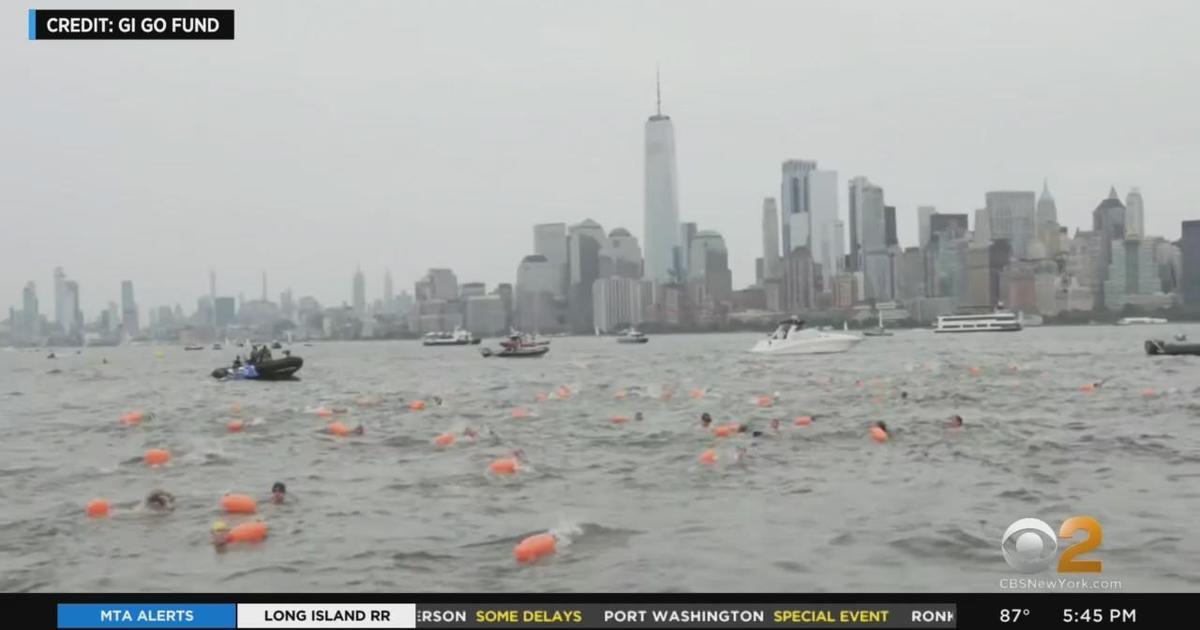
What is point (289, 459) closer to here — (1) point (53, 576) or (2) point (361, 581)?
(1) point (53, 576)

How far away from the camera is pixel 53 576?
495 inches

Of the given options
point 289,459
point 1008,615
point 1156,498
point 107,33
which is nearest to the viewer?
point 1008,615

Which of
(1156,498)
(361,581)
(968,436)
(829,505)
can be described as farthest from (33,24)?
(968,436)

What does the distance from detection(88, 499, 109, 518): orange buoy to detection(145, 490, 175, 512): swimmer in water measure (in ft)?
2.14

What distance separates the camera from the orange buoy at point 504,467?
20.4 meters

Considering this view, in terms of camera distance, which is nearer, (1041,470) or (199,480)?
(1041,470)

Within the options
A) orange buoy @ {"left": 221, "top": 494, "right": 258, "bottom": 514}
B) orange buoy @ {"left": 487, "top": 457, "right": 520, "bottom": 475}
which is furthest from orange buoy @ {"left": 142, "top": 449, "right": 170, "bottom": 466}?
orange buoy @ {"left": 487, "top": 457, "right": 520, "bottom": 475}

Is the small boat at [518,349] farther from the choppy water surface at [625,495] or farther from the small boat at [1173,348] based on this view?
the choppy water surface at [625,495]

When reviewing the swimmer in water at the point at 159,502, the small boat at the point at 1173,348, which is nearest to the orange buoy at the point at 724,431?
the swimmer in water at the point at 159,502

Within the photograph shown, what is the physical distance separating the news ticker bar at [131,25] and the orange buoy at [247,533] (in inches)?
301

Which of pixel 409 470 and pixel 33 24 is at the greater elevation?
pixel 33 24

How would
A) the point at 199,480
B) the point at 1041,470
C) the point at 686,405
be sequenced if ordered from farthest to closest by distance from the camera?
1. the point at 686,405
2. the point at 199,480
3. the point at 1041,470

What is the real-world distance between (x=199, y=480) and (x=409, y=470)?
167 inches

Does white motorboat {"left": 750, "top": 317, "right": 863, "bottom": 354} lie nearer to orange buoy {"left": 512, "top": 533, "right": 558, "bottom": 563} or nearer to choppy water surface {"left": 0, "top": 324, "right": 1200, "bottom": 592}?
choppy water surface {"left": 0, "top": 324, "right": 1200, "bottom": 592}
